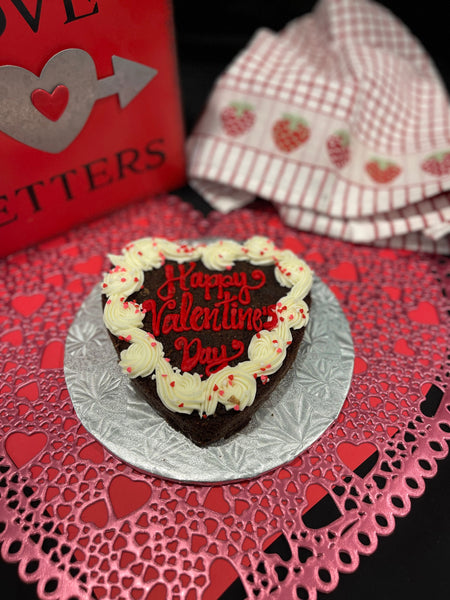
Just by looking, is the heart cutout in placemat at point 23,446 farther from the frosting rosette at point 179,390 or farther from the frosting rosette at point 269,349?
the frosting rosette at point 269,349

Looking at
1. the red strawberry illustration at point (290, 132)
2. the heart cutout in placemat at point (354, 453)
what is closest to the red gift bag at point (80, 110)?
the red strawberry illustration at point (290, 132)

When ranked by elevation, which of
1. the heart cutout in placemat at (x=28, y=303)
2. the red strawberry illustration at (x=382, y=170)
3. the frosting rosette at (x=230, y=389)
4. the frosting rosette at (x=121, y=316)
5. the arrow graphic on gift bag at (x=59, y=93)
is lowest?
the heart cutout in placemat at (x=28, y=303)

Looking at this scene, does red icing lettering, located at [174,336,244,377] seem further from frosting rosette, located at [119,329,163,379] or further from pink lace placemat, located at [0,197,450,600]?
pink lace placemat, located at [0,197,450,600]

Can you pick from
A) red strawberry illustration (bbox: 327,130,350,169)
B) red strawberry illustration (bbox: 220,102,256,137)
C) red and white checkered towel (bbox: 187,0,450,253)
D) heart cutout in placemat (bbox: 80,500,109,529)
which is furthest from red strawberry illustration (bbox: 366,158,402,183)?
heart cutout in placemat (bbox: 80,500,109,529)

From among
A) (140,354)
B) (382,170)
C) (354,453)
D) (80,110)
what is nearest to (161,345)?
(140,354)

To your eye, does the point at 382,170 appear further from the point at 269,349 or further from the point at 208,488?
the point at 208,488

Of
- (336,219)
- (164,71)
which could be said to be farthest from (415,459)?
(164,71)
